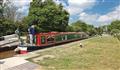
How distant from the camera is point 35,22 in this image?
3872cm

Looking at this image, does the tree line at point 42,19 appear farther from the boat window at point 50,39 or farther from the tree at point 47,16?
the boat window at point 50,39

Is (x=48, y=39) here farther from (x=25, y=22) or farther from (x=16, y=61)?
(x=25, y=22)

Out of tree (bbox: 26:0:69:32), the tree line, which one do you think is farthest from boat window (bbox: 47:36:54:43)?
tree (bbox: 26:0:69:32)

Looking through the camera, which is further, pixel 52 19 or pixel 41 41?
pixel 52 19

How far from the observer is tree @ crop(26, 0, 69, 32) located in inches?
1497

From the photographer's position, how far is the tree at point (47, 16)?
38.0 meters

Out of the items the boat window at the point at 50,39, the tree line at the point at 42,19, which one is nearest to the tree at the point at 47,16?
the tree line at the point at 42,19

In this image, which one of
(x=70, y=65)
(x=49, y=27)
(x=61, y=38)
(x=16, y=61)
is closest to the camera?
(x=70, y=65)

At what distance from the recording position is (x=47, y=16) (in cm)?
3819

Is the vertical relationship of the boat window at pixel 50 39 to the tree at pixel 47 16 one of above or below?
below

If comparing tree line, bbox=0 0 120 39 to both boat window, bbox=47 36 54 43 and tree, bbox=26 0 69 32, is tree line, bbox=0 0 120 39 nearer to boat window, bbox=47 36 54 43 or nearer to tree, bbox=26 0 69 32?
tree, bbox=26 0 69 32

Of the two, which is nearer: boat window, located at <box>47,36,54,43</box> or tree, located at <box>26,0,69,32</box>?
boat window, located at <box>47,36,54,43</box>

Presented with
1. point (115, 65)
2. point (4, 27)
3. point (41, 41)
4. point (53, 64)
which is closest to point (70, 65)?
point (53, 64)

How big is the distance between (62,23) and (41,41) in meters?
20.2
